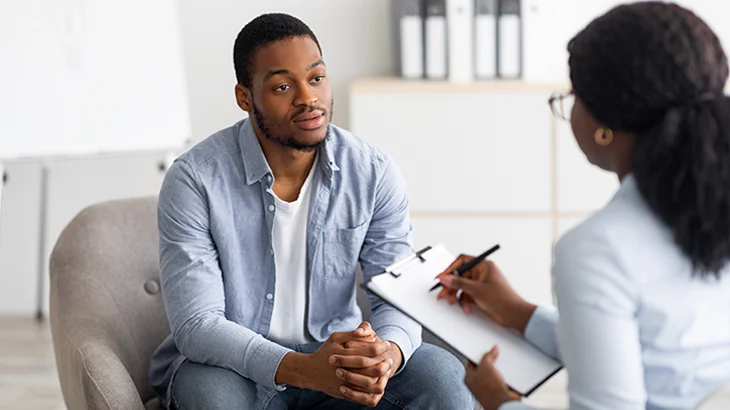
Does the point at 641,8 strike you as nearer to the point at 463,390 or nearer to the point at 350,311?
the point at 463,390

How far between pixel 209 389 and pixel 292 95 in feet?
1.88

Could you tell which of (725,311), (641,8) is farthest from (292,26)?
(725,311)

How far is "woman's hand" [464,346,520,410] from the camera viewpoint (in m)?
1.42

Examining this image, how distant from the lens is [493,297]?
1489 millimetres

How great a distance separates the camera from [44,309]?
4125 mm

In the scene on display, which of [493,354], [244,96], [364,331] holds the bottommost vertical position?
[364,331]

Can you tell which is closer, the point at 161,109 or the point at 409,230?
the point at 409,230

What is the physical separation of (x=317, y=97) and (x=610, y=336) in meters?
0.93

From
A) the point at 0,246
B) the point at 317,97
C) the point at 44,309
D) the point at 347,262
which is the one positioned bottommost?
the point at 44,309

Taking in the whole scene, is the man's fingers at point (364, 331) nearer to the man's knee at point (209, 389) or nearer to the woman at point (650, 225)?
the man's knee at point (209, 389)

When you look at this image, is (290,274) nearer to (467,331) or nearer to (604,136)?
(467,331)

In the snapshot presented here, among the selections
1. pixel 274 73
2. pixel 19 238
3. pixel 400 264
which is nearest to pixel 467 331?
pixel 400 264

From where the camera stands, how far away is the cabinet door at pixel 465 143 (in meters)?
3.71

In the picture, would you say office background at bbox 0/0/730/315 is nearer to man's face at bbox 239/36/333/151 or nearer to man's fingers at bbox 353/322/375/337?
man's face at bbox 239/36/333/151
